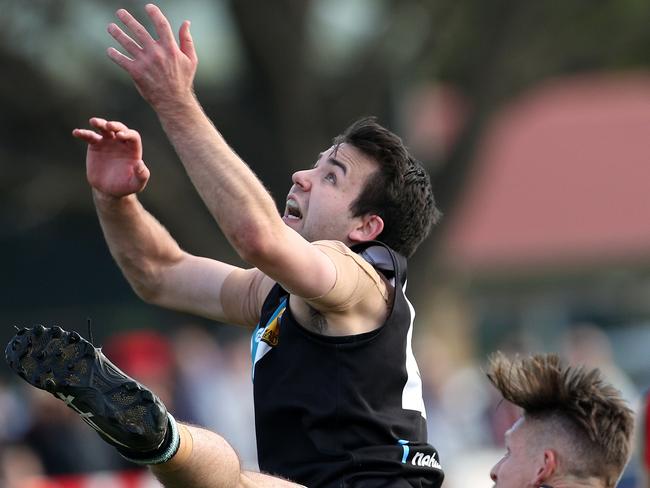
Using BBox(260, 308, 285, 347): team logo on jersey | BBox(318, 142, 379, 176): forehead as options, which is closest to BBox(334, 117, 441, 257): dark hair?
BBox(318, 142, 379, 176): forehead

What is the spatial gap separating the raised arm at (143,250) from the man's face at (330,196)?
694 mm

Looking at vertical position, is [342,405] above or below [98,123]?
below

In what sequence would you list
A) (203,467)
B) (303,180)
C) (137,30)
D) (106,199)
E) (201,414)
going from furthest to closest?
(201,414)
(106,199)
(303,180)
(137,30)
(203,467)

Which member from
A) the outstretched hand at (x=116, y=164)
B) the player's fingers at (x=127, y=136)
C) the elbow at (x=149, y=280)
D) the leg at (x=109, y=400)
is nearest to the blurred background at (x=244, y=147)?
the elbow at (x=149, y=280)

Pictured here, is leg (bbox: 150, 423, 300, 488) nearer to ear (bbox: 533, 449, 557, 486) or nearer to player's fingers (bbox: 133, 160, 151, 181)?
ear (bbox: 533, 449, 557, 486)

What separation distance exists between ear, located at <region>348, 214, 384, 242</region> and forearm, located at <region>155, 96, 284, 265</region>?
0.60 metres

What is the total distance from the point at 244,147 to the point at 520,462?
38.7ft

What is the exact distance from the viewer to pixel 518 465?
4926 millimetres

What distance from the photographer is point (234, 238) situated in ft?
14.7

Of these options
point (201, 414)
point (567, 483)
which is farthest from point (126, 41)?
point (201, 414)

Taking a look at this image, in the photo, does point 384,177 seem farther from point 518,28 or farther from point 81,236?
point 81,236

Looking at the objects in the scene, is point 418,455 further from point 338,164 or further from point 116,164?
point 116,164

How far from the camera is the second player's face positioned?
4.88 m

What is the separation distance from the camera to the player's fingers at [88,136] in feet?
16.6
